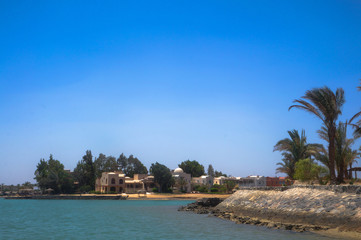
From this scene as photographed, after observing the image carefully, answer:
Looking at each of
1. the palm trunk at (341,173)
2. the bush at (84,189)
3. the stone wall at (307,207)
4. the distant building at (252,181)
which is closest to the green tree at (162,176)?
the bush at (84,189)

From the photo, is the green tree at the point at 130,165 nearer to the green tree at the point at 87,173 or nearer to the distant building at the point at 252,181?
the green tree at the point at 87,173

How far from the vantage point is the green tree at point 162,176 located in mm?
89869

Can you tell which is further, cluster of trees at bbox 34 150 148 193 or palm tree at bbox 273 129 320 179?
cluster of trees at bbox 34 150 148 193

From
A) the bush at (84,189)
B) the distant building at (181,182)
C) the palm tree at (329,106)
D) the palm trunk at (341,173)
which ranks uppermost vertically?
the palm tree at (329,106)

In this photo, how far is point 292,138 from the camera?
41.6 metres

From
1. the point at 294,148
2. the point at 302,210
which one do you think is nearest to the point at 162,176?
the point at 294,148

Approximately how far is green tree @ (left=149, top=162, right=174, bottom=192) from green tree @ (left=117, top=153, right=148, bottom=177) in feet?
97.1

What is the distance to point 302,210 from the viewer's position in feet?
70.1

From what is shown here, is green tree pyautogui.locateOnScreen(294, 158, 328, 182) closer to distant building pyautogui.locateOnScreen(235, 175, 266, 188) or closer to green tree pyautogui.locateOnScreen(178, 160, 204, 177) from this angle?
distant building pyautogui.locateOnScreen(235, 175, 266, 188)

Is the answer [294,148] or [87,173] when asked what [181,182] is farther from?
[294,148]

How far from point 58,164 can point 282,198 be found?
316 ft

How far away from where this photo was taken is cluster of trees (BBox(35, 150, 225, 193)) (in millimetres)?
91438

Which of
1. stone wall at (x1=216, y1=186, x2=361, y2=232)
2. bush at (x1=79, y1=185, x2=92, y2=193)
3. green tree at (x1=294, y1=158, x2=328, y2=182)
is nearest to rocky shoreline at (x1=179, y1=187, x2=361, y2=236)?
stone wall at (x1=216, y1=186, x2=361, y2=232)

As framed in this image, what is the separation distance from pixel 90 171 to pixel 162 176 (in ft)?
86.4
